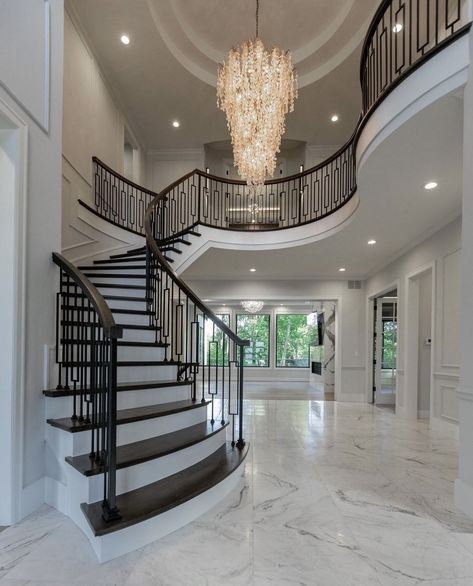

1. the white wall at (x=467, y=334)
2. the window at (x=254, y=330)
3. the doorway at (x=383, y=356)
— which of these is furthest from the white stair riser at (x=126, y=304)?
the window at (x=254, y=330)

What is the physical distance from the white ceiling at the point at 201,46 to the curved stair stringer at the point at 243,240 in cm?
301

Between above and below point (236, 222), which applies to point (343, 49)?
above

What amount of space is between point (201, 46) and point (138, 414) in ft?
22.3

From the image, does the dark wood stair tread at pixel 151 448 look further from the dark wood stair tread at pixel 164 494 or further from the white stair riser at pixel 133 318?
the white stair riser at pixel 133 318

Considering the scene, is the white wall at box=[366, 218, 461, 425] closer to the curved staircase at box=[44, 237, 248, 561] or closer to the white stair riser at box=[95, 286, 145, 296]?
the curved staircase at box=[44, 237, 248, 561]

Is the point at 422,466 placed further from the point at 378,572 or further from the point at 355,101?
the point at 355,101

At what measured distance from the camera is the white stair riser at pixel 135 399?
2660mm

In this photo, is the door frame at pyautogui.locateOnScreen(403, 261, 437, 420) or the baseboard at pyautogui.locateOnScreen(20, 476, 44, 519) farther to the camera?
the door frame at pyautogui.locateOnScreen(403, 261, 437, 420)

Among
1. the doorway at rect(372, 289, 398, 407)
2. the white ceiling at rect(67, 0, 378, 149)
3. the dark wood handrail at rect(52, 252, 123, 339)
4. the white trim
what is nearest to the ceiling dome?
the white ceiling at rect(67, 0, 378, 149)

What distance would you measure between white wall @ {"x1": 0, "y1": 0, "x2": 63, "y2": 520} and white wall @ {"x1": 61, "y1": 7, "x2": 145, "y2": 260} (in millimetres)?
2544

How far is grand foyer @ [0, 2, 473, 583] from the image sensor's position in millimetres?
2457

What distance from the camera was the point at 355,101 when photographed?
757 centimetres

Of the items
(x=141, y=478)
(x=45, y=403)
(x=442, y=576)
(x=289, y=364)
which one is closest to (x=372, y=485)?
(x=442, y=576)

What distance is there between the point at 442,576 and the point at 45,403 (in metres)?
2.73
